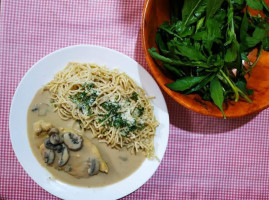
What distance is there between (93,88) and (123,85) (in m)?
0.22

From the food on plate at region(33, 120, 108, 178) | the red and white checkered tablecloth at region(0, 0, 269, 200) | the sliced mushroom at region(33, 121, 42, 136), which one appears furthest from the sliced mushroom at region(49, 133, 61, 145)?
the red and white checkered tablecloth at region(0, 0, 269, 200)

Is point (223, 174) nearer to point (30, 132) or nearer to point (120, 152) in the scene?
point (120, 152)

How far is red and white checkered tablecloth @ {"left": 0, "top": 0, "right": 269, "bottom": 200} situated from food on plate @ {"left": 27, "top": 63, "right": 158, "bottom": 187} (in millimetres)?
241

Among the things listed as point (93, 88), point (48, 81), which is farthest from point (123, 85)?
point (48, 81)

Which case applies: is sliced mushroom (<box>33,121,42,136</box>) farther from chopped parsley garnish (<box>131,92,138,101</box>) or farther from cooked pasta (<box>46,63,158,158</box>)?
chopped parsley garnish (<box>131,92,138,101</box>)

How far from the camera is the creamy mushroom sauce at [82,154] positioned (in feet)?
7.77

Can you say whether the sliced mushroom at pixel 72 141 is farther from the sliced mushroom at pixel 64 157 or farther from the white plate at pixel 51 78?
the white plate at pixel 51 78

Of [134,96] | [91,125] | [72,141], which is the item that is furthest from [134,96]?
[72,141]

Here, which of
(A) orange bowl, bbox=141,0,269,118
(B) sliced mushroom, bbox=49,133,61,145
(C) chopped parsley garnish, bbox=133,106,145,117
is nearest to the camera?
(A) orange bowl, bbox=141,0,269,118

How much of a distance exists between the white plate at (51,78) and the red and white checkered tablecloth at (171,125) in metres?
0.16

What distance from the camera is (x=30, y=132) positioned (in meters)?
2.37

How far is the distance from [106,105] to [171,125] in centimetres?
55

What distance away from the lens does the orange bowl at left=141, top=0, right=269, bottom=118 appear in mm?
2098

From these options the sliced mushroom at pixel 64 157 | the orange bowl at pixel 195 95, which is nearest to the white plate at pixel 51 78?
the sliced mushroom at pixel 64 157
